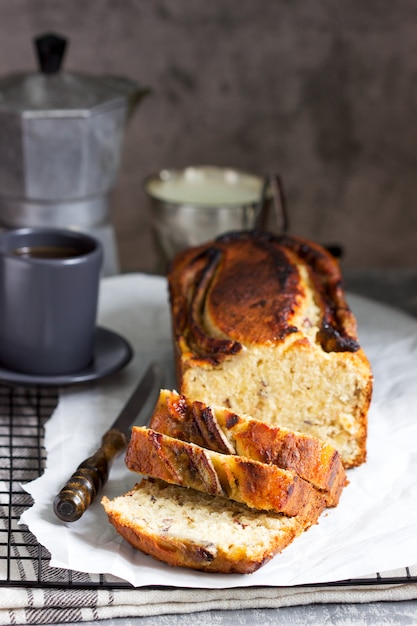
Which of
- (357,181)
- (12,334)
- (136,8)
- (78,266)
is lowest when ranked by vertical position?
(357,181)

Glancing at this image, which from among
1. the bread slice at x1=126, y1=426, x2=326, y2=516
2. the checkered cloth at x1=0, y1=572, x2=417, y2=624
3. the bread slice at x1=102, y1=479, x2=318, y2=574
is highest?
the bread slice at x1=126, y1=426, x2=326, y2=516

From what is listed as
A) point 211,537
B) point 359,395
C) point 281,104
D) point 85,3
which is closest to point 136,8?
point 85,3

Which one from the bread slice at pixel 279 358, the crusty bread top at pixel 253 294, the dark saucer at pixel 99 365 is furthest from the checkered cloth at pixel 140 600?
the dark saucer at pixel 99 365

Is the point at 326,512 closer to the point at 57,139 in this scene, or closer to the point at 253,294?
the point at 253,294

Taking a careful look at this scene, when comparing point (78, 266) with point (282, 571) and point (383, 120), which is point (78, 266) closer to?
point (282, 571)

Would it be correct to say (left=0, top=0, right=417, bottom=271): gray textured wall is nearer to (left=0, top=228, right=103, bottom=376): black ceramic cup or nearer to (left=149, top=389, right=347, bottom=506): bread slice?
(left=0, top=228, right=103, bottom=376): black ceramic cup

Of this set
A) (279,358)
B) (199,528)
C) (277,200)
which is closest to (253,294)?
(279,358)

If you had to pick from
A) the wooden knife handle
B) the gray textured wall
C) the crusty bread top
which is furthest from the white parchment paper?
the gray textured wall
